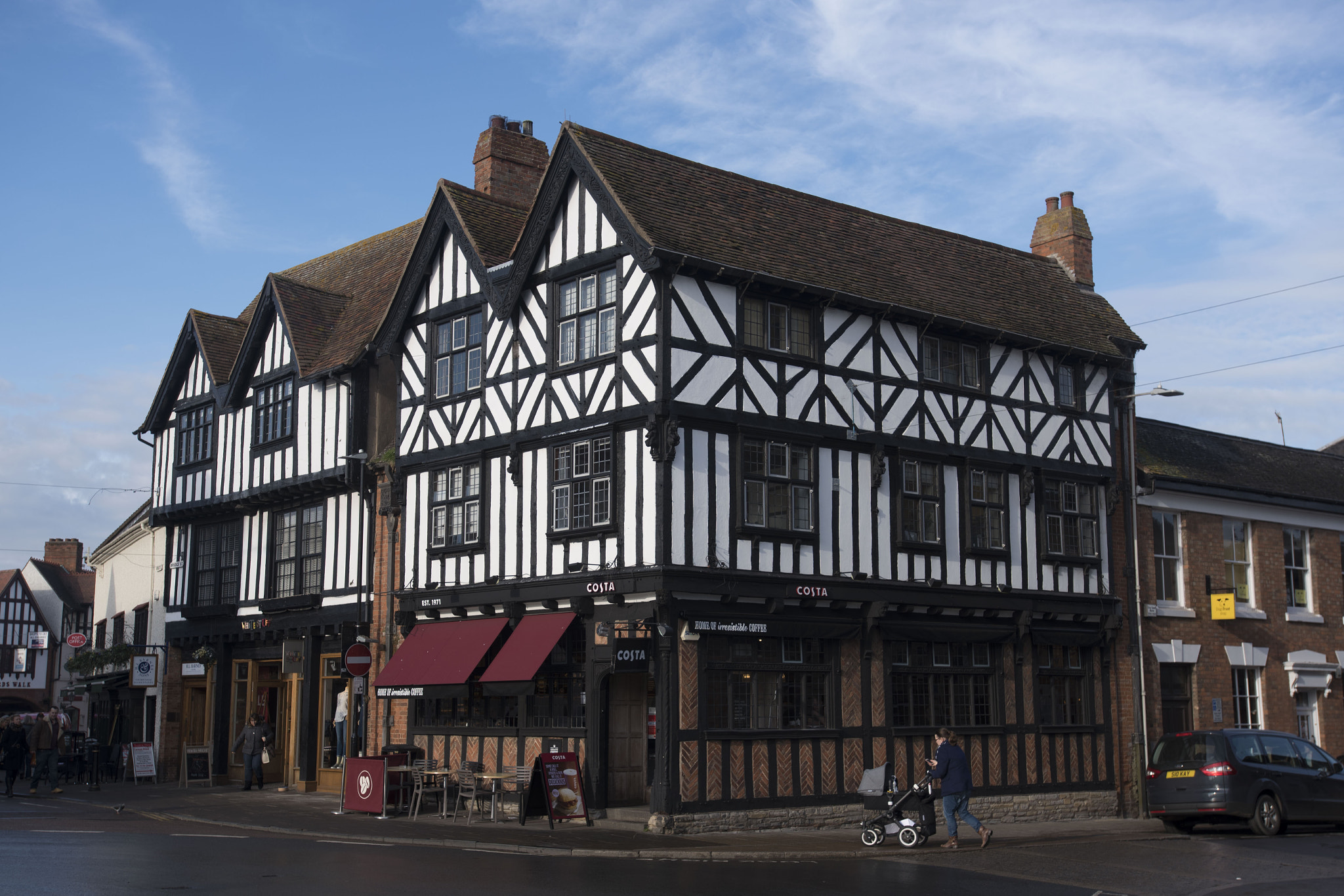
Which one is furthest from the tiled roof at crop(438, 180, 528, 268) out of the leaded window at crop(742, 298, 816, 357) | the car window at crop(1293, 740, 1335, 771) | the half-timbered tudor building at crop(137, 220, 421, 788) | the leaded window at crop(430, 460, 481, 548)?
the car window at crop(1293, 740, 1335, 771)

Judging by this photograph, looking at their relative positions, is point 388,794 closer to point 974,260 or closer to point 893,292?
point 893,292

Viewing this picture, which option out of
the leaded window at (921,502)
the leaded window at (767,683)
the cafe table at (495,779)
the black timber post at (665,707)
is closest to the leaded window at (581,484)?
the black timber post at (665,707)

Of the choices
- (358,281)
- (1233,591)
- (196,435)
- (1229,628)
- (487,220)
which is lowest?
(1229,628)

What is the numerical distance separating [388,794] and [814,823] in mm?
6665

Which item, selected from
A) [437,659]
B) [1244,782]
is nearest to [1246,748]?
[1244,782]

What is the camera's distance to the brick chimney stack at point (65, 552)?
67.2m

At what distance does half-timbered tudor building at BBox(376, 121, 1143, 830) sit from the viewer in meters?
19.7

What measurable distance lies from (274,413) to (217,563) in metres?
4.11

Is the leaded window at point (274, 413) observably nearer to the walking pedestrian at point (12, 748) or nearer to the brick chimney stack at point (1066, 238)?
the walking pedestrian at point (12, 748)

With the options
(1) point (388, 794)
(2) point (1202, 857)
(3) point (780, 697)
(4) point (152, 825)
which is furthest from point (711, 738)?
(4) point (152, 825)

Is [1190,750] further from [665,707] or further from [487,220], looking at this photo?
[487,220]

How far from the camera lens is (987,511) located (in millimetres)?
23641

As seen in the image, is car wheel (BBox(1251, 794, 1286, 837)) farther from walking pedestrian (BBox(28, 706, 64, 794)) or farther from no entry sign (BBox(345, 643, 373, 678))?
walking pedestrian (BBox(28, 706, 64, 794))

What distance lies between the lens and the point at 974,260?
26.4 metres
